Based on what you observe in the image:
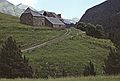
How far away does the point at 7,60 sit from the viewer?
35938 mm

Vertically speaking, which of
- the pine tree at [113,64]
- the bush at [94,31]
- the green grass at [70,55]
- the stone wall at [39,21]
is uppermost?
the stone wall at [39,21]

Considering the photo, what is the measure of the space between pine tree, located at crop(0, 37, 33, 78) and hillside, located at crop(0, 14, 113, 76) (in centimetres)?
1605

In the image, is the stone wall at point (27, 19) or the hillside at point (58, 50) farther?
the stone wall at point (27, 19)

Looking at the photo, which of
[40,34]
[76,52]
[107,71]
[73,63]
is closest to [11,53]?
[107,71]

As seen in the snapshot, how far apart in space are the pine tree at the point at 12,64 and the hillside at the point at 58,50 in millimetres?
16051

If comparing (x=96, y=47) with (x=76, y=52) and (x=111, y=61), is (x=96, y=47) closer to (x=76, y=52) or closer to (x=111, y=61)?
(x=76, y=52)

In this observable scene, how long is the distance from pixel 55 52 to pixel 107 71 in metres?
40.7

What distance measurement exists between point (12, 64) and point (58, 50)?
4606 cm

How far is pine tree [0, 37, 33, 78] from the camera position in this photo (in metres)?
35.1

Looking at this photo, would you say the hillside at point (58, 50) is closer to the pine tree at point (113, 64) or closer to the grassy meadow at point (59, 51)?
the grassy meadow at point (59, 51)

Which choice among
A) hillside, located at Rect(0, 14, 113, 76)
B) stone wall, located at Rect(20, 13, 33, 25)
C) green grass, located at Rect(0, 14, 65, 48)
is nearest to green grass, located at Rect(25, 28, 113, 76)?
hillside, located at Rect(0, 14, 113, 76)

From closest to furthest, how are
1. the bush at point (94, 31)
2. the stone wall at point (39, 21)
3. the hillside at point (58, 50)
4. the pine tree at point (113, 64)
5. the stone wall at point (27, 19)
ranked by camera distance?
1. the pine tree at point (113, 64)
2. the hillside at point (58, 50)
3. the bush at point (94, 31)
4. the stone wall at point (27, 19)
5. the stone wall at point (39, 21)

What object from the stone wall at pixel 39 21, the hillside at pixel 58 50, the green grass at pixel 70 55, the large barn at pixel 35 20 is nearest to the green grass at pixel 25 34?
the hillside at pixel 58 50

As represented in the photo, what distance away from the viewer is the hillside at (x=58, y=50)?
63.0 m
